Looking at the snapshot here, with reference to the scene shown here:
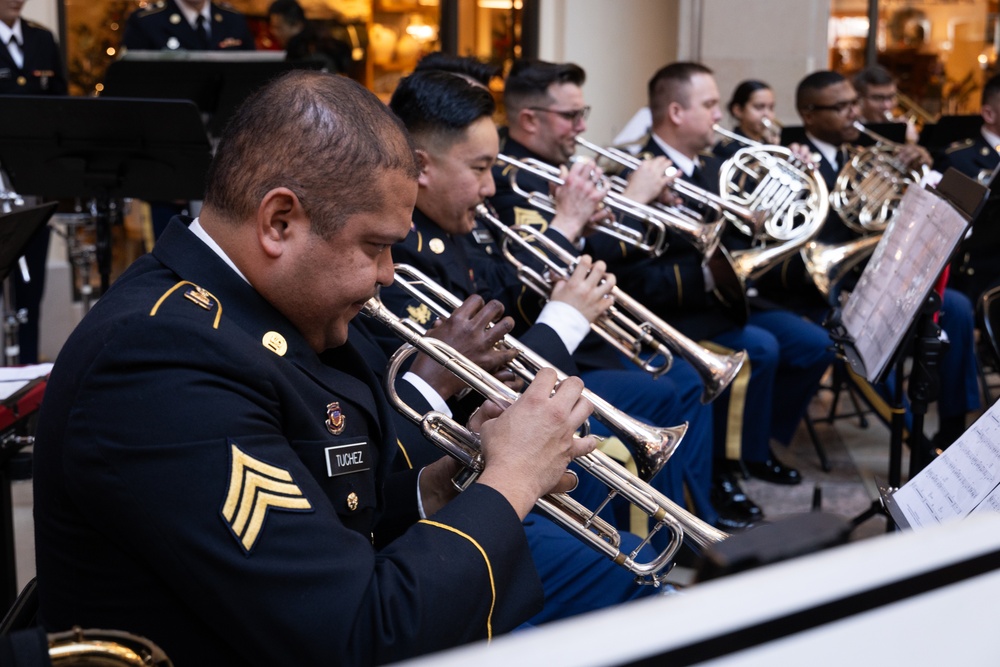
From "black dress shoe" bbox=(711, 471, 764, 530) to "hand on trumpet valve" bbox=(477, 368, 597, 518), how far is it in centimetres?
234

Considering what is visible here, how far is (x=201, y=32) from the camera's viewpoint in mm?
5387

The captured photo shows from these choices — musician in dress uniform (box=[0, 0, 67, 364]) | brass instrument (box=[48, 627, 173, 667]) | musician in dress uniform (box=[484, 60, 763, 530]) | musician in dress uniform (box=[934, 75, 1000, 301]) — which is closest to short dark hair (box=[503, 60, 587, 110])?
musician in dress uniform (box=[484, 60, 763, 530])

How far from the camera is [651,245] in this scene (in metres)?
3.94

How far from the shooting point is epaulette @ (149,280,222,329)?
4.48 ft

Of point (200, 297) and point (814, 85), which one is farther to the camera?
point (814, 85)

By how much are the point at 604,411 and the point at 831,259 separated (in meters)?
2.71

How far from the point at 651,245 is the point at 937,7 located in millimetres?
5952

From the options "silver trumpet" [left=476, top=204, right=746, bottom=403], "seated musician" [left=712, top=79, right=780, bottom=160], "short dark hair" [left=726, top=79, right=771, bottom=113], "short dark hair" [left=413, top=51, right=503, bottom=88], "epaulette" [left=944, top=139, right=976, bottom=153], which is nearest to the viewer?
"silver trumpet" [left=476, top=204, right=746, bottom=403]

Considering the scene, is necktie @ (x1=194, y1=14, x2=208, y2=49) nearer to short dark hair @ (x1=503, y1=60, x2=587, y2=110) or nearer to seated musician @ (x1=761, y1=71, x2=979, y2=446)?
short dark hair @ (x1=503, y1=60, x2=587, y2=110)

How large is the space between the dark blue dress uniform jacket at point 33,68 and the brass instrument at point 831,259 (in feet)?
11.4

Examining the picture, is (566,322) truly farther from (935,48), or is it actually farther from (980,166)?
(935,48)

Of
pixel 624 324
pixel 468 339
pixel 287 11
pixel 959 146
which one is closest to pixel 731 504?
pixel 624 324

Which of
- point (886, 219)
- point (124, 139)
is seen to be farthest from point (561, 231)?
point (886, 219)

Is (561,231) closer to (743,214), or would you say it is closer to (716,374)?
(716,374)
